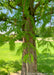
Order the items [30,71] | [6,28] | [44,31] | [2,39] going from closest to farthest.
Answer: [6,28]
[2,39]
[44,31]
[30,71]

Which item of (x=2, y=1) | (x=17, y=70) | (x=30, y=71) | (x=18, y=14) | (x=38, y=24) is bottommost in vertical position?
(x=17, y=70)

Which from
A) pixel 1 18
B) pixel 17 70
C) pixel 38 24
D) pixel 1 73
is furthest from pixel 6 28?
pixel 17 70

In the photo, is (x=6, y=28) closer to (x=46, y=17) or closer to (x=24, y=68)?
(x=46, y=17)

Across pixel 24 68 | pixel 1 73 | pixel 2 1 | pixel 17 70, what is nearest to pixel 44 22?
pixel 2 1

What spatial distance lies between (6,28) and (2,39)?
27cm

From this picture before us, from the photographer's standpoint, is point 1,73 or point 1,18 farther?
point 1,73

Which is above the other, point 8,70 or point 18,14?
point 18,14

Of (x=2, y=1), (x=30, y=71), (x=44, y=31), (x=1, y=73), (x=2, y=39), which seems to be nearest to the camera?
(x=2, y=39)

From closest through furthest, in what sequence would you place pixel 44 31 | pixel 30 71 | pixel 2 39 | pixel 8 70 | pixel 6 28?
pixel 6 28 → pixel 2 39 → pixel 44 31 → pixel 30 71 → pixel 8 70

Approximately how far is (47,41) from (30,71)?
1.91 metres

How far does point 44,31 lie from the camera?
245 cm

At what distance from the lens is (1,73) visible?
18.0 ft

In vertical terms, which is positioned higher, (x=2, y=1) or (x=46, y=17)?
(x=2, y=1)

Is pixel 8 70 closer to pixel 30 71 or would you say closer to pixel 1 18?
pixel 30 71
